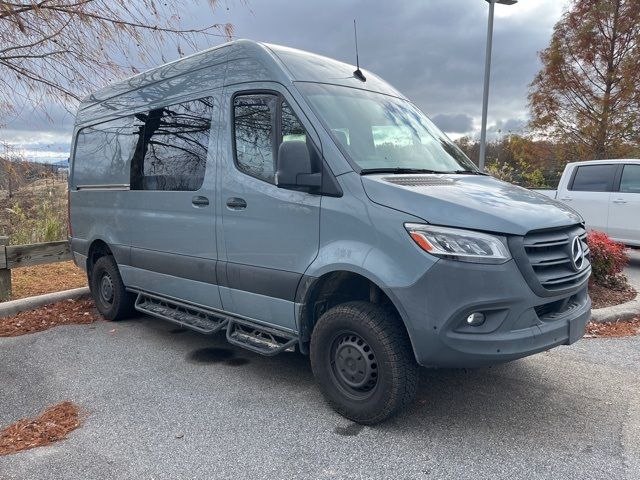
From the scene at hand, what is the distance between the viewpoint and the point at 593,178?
31.1 feet

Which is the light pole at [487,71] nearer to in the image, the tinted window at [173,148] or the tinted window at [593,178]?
the tinted window at [593,178]

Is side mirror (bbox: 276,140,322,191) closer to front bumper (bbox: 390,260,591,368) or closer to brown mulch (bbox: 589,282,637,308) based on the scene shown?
front bumper (bbox: 390,260,591,368)

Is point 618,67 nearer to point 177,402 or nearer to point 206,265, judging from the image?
point 206,265

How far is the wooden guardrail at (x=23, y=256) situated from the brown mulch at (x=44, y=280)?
0.91 ft

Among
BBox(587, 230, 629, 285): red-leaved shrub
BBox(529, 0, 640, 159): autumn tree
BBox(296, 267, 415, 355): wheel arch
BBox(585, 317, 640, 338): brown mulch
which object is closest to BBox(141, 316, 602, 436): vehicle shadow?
BBox(296, 267, 415, 355): wheel arch

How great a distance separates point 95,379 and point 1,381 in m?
0.77

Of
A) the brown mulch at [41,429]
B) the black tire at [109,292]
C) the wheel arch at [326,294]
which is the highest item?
the wheel arch at [326,294]

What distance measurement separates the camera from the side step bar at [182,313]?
4.41 m

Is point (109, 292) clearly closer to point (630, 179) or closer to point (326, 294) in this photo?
point (326, 294)

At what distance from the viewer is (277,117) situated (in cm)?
375

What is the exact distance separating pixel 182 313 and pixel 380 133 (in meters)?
2.57

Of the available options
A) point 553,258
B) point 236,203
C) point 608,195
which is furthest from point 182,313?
point 608,195

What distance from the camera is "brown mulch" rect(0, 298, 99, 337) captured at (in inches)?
218

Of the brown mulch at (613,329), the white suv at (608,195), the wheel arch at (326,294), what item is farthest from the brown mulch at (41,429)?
the white suv at (608,195)
